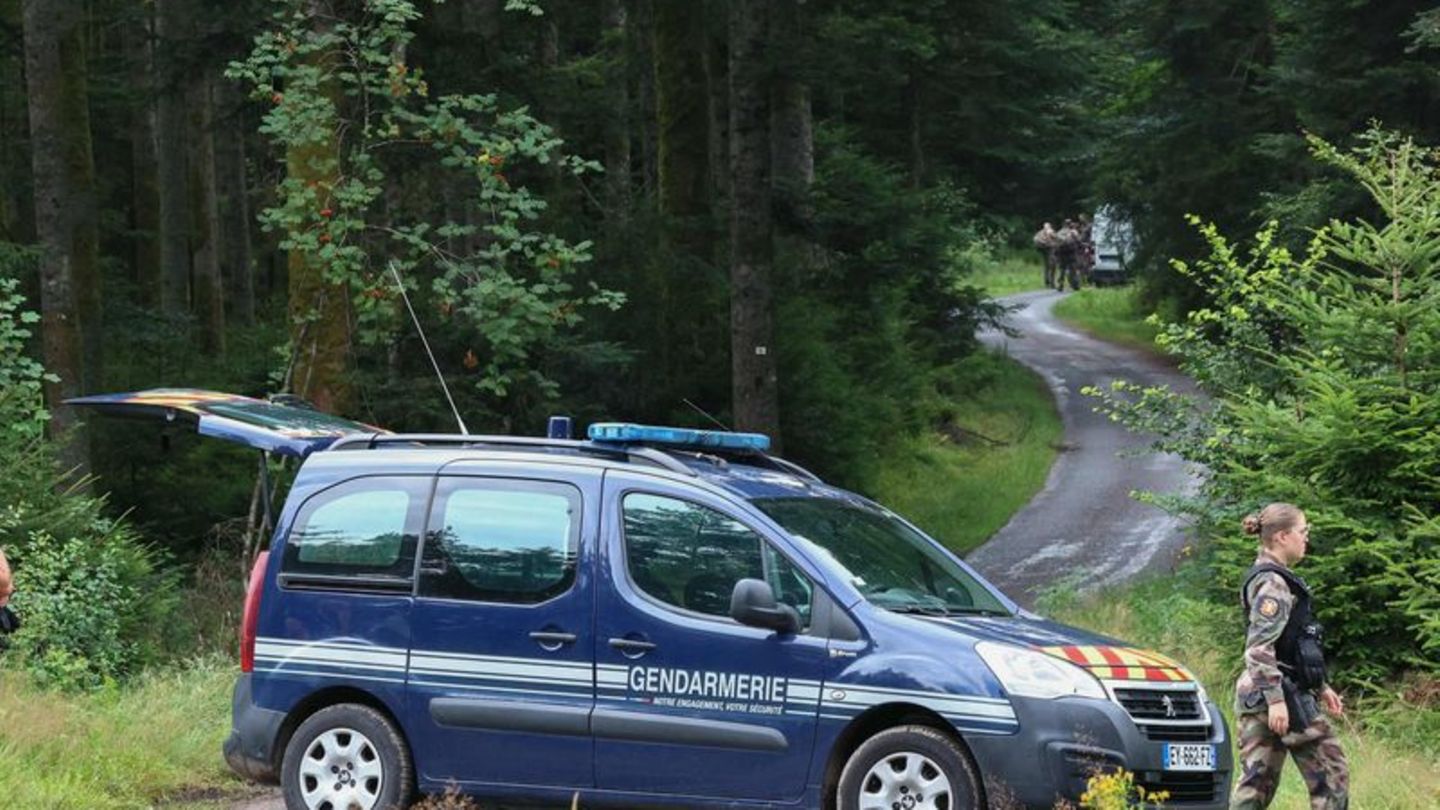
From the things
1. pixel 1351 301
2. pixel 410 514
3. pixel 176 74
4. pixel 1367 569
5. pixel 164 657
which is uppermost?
pixel 176 74

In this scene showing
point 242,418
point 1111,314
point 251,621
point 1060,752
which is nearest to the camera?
point 1060,752

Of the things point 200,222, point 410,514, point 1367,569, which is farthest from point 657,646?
point 200,222

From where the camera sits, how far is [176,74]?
1894 centimetres

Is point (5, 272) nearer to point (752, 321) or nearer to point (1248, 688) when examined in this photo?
point (752, 321)

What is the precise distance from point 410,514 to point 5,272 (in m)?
11.6

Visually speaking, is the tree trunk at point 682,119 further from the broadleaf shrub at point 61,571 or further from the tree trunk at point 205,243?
the broadleaf shrub at point 61,571

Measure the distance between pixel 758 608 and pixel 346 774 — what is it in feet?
7.67

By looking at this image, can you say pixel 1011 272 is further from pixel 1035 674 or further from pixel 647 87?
pixel 1035 674

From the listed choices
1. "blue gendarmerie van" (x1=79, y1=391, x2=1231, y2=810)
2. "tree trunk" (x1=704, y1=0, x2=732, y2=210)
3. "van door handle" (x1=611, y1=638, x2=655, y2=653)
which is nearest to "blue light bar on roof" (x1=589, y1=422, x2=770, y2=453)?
"blue gendarmerie van" (x1=79, y1=391, x2=1231, y2=810)

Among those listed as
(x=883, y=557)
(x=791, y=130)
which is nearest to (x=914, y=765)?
(x=883, y=557)

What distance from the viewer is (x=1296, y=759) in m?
7.94

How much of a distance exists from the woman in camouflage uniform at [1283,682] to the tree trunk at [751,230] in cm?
1346

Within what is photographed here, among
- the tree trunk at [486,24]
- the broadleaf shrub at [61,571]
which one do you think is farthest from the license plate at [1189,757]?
the tree trunk at [486,24]

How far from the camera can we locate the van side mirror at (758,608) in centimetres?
798
